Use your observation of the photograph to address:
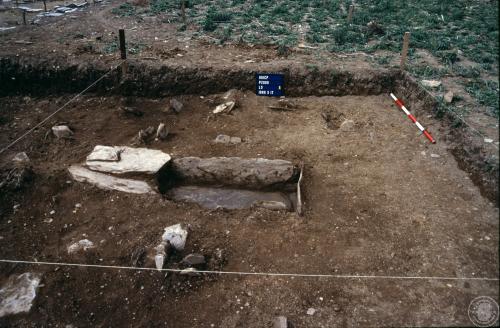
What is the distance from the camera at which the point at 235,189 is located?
5738 millimetres

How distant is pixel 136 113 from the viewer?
292 inches

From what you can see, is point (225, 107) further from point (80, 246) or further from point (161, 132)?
point (80, 246)

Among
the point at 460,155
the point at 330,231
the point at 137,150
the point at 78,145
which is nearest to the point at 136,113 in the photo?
the point at 78,145

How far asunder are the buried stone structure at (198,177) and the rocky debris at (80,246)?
1.05 m

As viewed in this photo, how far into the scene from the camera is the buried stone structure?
548cm

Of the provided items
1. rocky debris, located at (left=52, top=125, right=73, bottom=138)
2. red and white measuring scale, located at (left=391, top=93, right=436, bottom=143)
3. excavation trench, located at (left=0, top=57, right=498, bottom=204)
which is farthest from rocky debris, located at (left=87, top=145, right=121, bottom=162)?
red and white measuring scale, located at (left=391, top=93, right=436, bottom=143)

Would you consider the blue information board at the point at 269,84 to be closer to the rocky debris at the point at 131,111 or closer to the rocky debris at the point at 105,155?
the rocky debris at the point at 131,111

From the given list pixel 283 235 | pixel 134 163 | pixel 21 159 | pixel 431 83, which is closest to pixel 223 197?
pixel 283 235

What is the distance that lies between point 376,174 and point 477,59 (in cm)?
452

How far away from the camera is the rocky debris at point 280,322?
362 cm

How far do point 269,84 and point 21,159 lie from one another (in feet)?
16.1

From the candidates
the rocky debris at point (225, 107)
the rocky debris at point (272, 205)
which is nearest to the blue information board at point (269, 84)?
the rocky debris at point (225, 107)

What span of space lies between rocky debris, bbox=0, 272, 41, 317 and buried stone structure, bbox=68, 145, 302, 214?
1.68 meters

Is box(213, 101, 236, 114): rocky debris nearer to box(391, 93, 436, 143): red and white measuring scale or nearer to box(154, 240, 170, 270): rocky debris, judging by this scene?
box(391, 93, 436, 143): red and white measuring scale
